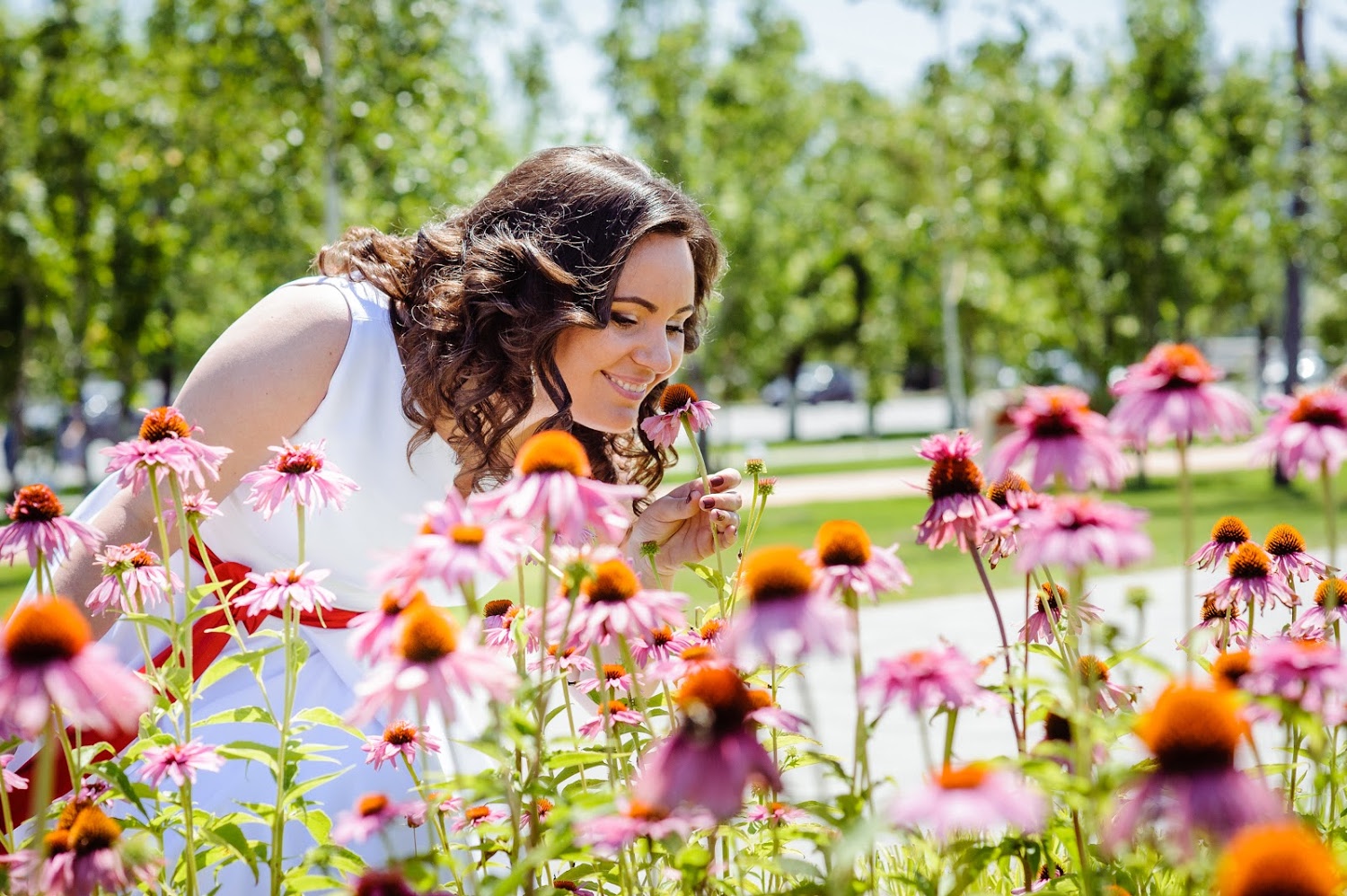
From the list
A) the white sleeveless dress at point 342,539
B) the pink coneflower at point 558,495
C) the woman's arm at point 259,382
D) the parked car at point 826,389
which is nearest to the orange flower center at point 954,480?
the pink coneflower at point 558,495

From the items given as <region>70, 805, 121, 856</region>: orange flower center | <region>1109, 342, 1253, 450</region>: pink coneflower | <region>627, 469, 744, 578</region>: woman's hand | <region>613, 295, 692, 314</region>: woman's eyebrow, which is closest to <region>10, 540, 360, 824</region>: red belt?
<region>627, 469, 744, 578</region>: woman's hand

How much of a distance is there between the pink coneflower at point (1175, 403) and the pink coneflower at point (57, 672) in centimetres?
A: 74

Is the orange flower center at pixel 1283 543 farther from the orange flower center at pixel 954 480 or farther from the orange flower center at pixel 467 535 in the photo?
the orange flower center at pixel 467 535

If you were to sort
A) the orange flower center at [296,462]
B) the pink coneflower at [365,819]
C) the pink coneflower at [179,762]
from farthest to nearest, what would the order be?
1. the orange flower center at [296,462]
2. the pink coneflower at [179,762]
3. the pink coneflower at [365,819]

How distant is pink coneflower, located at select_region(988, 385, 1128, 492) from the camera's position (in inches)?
36.6

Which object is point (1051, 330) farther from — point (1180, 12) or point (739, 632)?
point (739, 632)

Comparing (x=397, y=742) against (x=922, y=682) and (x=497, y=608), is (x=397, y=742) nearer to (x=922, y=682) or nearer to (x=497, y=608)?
(x=497, y=608)

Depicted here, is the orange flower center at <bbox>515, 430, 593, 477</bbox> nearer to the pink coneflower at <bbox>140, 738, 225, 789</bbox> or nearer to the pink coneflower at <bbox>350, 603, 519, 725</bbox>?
the pink coneflower at <bbox>350, 603, 519, 725</bbox>

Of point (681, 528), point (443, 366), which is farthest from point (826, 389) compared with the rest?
point (681, 528)

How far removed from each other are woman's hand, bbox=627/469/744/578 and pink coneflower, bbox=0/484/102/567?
0.83 m

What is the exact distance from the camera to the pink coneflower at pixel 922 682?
890 millimetres

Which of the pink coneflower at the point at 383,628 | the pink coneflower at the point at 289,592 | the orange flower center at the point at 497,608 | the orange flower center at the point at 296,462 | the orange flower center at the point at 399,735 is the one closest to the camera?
the pink coneflower at the point at 383,628

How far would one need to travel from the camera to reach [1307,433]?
1.01m

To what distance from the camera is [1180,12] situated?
573 inches
